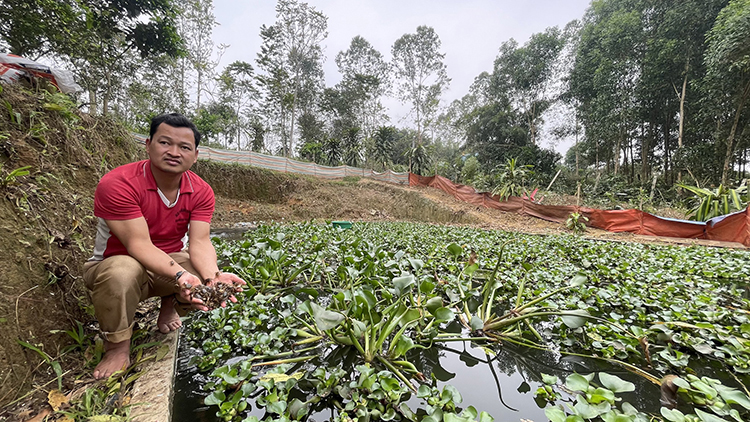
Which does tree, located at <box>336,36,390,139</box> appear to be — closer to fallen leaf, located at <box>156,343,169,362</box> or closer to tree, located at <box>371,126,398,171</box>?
tree, located at <box>371,126,398,171</box>

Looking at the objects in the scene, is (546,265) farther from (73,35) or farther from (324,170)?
(324,170)

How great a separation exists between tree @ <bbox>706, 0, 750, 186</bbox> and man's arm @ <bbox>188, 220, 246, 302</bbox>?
1581 cm

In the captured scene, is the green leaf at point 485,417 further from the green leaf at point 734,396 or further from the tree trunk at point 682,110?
the tree trunk at point 682,110

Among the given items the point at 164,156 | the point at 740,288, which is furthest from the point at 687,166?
the point at 164,156

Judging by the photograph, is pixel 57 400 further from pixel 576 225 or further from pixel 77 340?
pixel 576 225

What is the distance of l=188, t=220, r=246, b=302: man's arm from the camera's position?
1.46 m

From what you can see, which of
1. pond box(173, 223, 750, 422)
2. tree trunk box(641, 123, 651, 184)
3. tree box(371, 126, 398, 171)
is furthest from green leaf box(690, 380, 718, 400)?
tree trunk box(641, 123, 651, 184)

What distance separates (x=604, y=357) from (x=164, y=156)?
2453mm

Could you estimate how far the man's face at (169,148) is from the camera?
1357 mm

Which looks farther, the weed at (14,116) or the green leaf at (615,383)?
the weed at (14,116)

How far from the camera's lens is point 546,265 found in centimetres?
325

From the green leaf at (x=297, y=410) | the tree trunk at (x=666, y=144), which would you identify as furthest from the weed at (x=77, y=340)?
the tree trunk at (x=666, y=144)

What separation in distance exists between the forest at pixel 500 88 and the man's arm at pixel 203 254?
5.91 metres

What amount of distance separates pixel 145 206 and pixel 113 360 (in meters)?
0.70
